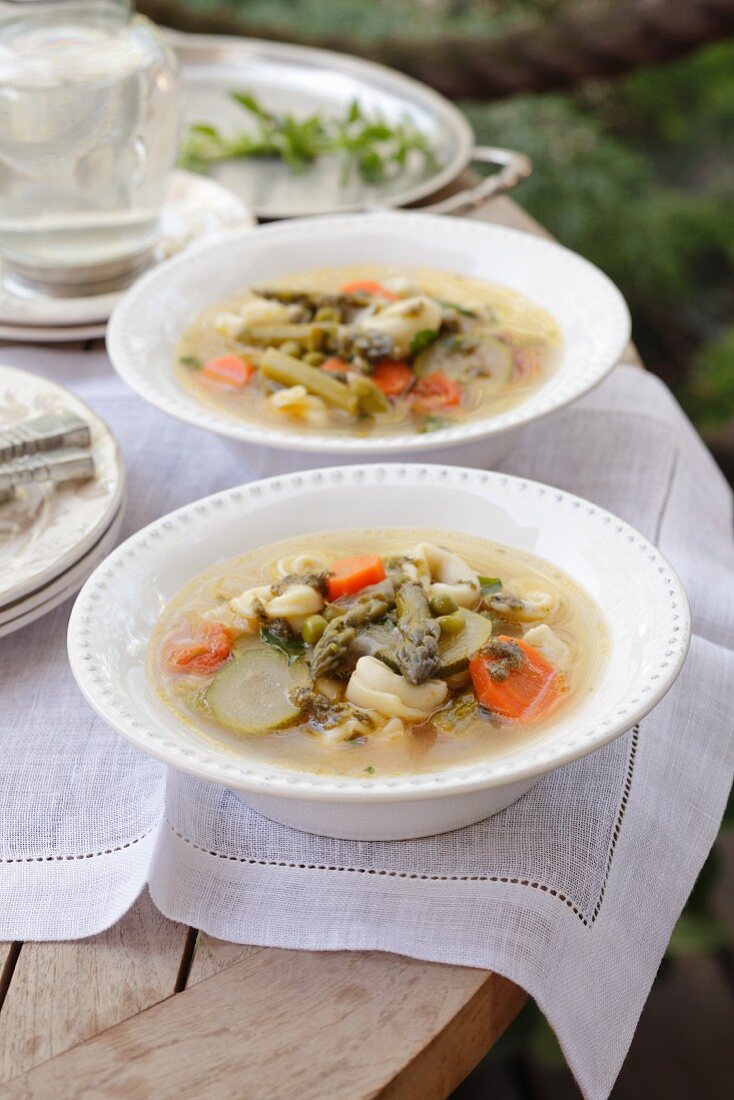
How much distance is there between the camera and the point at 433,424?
157 centimetres

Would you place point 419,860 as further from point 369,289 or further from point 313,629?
point 369,289

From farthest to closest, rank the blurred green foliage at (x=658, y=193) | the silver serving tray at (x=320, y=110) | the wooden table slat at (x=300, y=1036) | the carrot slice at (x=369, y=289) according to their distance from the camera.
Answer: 1. the blurred green foliage at (x=658, y=193)
2. the silver serving tray at (x=320, y=110)
3. the carrot slice at (x=369, y=289)
4. the wooden table slat at (x=300, y=1036)

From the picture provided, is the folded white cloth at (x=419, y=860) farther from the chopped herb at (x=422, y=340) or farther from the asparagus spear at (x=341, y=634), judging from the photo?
the chopped herb at (x=422, y=340)

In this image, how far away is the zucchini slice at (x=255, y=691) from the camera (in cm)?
108

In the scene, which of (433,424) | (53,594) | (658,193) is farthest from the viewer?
(658,193)

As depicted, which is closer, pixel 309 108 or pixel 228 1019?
pixel 228 1019

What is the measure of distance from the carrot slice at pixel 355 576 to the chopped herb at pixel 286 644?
7cm

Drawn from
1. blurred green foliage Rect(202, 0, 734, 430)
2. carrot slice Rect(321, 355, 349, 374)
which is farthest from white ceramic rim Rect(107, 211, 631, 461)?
blurred green foliage Rect(202, 0, 734, 430)

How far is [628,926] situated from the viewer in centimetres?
109

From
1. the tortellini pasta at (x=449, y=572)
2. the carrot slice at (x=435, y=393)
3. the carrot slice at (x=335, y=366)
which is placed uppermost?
the tortellini pasta at (x=449, y=572)

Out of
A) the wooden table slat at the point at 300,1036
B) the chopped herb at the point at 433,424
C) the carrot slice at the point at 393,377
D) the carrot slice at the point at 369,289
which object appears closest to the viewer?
the wooden table slat at the point at 300,1036

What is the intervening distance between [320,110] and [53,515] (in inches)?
67.4

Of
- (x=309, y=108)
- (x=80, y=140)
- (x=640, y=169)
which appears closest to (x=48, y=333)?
(x=80, y=140)

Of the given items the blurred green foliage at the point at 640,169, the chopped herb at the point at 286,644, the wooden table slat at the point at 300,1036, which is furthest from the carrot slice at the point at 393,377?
the blurred green foliage at the point at 640,169
